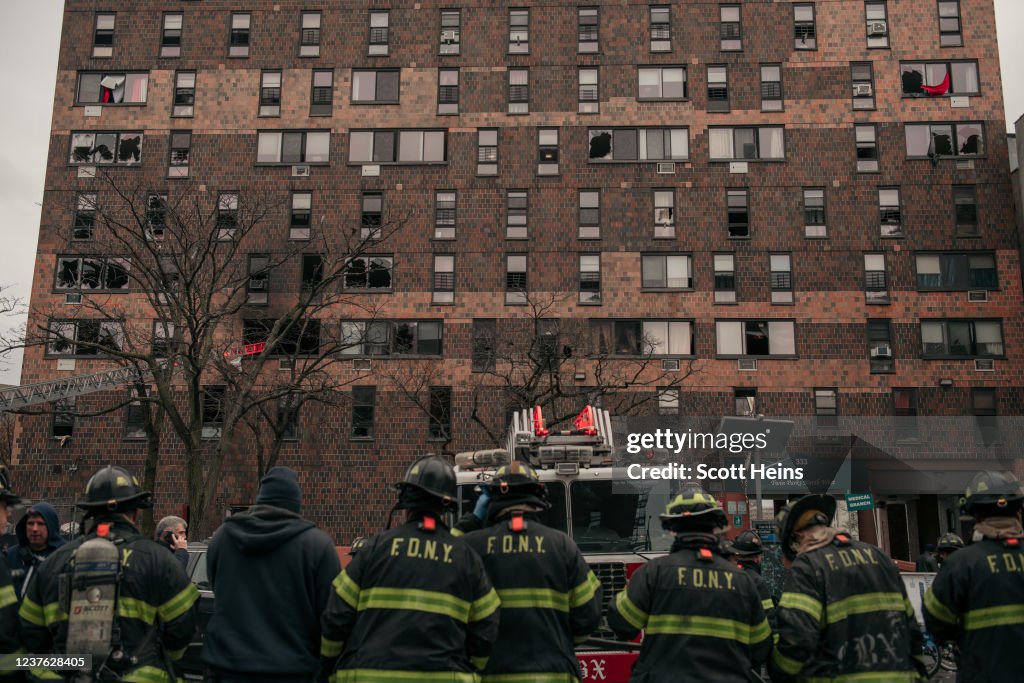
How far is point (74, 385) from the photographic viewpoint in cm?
3350

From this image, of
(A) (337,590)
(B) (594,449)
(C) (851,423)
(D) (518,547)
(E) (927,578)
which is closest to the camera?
(A) (337,590)

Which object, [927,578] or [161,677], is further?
[927,578]

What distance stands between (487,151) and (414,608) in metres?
33.2

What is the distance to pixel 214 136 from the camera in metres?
37.0

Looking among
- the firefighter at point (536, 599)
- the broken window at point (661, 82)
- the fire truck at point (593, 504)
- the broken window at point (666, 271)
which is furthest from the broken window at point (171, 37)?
the firefighter at point (536, 599)

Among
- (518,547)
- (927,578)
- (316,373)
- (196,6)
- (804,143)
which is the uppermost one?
(196,6)

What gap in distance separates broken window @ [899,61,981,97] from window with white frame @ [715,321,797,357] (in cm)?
1108

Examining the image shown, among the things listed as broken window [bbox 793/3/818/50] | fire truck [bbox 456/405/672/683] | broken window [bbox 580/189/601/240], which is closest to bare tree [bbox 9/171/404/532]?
broken window [bbox 580/189/601/240]

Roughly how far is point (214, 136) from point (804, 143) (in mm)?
23848

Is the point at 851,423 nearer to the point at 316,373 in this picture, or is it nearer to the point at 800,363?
the point at 800,363

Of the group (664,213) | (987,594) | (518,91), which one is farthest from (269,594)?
(518,91)

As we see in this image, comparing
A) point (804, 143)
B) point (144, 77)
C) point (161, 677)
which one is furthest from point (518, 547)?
point (144, 77)

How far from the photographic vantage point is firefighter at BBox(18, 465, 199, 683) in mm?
4980

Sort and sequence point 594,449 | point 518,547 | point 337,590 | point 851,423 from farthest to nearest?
point 851,423
point 594,449
point 518,547
point 337,590
